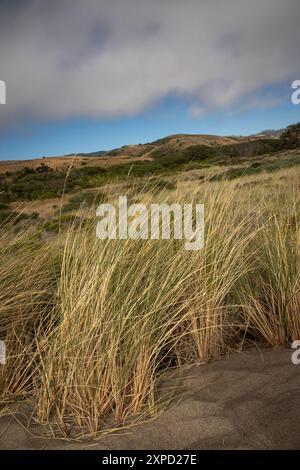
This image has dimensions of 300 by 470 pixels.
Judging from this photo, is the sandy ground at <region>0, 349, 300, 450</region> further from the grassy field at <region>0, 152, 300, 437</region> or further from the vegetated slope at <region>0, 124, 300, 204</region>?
the vegetated slope at <region>0, 124, 300, 204</region>

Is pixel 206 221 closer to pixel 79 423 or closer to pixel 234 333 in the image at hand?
pixel 234 333

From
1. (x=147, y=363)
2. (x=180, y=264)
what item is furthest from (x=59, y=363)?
(x=180, y=264)

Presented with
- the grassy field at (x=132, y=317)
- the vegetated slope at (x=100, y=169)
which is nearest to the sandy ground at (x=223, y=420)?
the grassy field at (x=132, y=317)

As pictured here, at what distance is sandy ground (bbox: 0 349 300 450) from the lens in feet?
5.26

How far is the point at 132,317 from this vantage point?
6.57 feet

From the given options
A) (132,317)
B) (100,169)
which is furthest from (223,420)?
(100,169)

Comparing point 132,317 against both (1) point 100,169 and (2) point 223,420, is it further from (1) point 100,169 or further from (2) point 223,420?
(1) point 100,169

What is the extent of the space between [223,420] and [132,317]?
2.13ft

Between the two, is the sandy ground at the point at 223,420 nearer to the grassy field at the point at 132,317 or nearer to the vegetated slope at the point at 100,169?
the grassy field at the point at 132,317

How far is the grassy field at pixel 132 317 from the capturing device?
6.18 ft

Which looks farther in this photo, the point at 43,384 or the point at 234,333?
the point at 234,333

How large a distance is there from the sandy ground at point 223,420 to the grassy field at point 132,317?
10 centimetres
